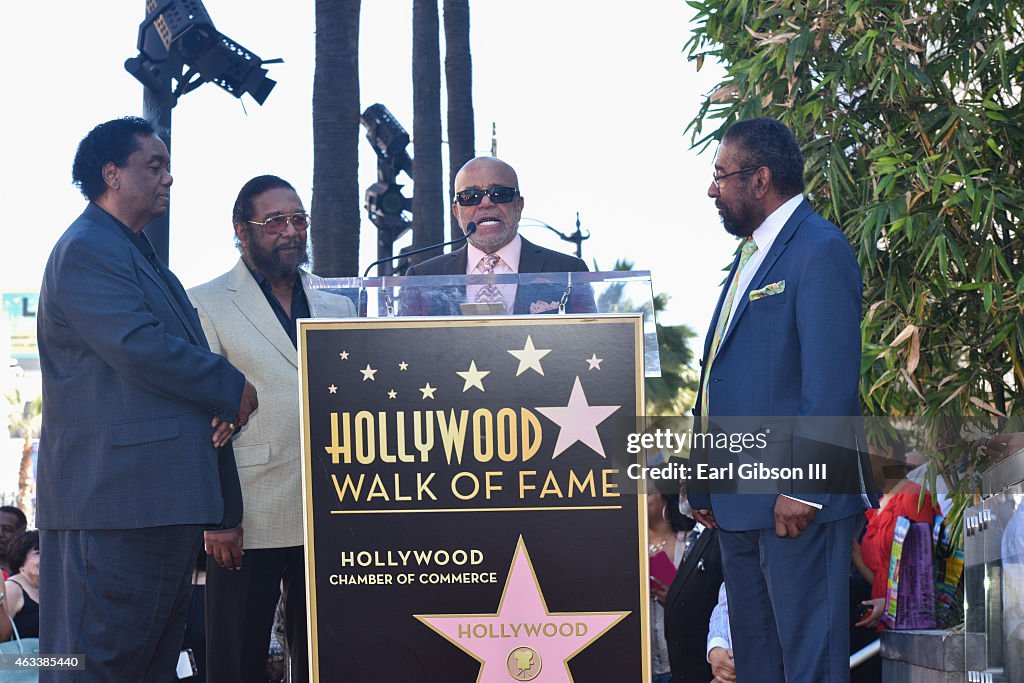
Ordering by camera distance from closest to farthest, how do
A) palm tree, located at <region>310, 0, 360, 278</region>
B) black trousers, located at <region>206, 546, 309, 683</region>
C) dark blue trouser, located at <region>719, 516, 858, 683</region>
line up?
dark blue trouser, located at <region>719, 516, 858, 683</region>, black trousers, located at <region>206, 546, 309, 683</region>, palm tree, located at <region>310, 0, 360, 278</region>

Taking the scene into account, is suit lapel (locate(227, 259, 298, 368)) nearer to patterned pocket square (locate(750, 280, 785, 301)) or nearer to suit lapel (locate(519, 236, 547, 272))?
suit lapel (locate(519, 236, 547, 272))

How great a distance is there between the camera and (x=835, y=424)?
372 cm

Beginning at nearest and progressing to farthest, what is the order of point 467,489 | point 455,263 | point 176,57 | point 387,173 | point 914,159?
1. point 467,489
2. point 455,263
3. point 914,159
4. point 176,57
5. point 387,173

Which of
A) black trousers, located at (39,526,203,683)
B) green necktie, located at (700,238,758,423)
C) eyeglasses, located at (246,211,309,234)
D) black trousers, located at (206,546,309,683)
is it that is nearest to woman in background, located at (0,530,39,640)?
black trousers, located at (206,546,309,683)

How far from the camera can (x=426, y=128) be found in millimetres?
15578

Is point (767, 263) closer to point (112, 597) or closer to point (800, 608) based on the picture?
point (800, 608)

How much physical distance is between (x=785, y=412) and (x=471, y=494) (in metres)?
0.92

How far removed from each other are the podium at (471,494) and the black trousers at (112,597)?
1.60 ft

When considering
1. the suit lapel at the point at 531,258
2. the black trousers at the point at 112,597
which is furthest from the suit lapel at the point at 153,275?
the suit lapel at the point at 531,258

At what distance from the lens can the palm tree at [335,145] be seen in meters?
8.59

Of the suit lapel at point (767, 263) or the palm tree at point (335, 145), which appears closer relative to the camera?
the suit lapel at point (767, 263)

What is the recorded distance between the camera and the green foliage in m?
6.55

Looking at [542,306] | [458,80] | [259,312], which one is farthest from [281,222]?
[458,80]

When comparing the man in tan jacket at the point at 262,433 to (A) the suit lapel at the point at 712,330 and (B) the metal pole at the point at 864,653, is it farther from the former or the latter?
(B) the metal pole at the point at 864,653
